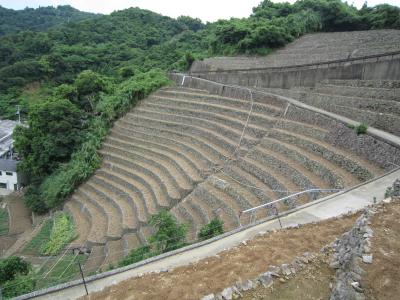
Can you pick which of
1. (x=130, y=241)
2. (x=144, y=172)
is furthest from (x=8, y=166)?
(x=130, y=241)

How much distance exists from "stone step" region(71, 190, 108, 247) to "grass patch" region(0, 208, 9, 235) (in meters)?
3.44

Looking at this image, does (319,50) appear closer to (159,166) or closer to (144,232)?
(159,166)

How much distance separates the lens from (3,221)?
56.7ft

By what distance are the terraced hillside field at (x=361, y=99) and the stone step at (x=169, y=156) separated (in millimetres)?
5930

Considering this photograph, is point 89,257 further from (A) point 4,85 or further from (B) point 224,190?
(A) point 4,85

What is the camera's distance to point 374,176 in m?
9.89

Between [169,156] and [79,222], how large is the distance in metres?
4.68

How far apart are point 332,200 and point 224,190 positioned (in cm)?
424

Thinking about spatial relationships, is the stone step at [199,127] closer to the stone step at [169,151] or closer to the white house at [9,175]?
the stone step at [169,151]

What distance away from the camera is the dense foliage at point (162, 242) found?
8.46 m

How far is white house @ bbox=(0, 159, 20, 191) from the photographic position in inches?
823

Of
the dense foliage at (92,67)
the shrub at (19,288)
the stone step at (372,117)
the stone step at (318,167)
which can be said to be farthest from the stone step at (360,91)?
the shrub at (19,288)

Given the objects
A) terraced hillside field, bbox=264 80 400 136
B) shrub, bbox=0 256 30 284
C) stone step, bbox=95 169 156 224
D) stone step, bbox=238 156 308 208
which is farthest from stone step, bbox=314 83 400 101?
shrub, bbox=0 256 30 284

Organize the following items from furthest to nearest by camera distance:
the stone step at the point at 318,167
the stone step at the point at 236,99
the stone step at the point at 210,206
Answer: the stone step at the point at 236,99 < the stone step at the point at 210,206 < the stone step at the point at 318,167
